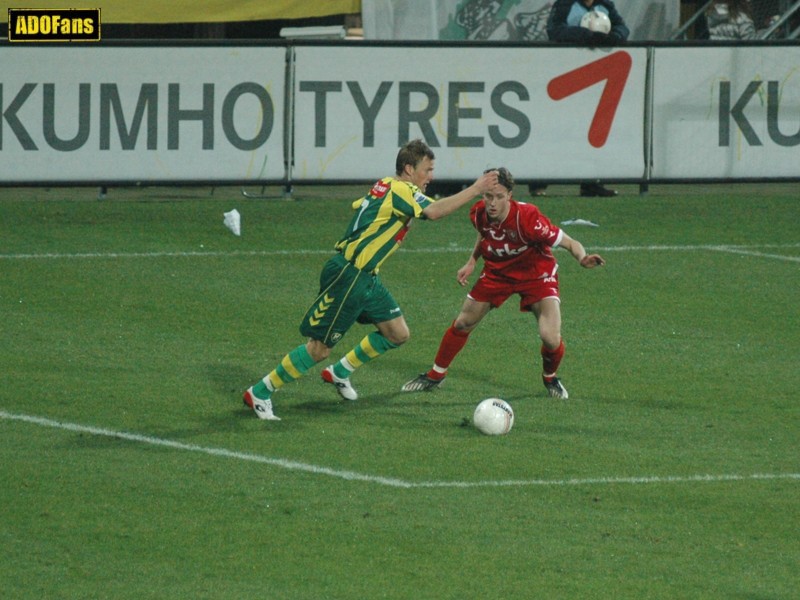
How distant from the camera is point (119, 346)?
11289 millimetres

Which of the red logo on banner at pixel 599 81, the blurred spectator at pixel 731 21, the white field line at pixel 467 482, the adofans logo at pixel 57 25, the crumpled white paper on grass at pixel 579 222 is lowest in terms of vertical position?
the white field line at pixel 467 482

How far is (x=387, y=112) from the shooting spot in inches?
717

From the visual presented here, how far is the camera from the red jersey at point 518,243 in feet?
32.3

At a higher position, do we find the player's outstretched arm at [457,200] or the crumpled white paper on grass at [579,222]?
the player's outstretched arm at [457,200]

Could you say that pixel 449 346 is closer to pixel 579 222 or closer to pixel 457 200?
pixel 457 200

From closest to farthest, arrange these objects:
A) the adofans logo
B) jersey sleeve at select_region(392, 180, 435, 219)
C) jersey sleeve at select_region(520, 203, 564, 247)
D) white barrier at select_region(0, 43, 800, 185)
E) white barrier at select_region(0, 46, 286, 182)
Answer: jersey sleeve at select_region(392, 180, 435, 219) < jersey sleeve at select_region(520, 203, 564, 247) < white barrier at select_region(0, 46, 286, 182) < white barrier at select_region(0, 43, 800, 185) < the adofans logo

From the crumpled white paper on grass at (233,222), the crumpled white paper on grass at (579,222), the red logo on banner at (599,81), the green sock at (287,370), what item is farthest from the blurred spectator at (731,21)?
the green sock at (287,370)

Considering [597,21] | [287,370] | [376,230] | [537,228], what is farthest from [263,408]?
[597,21]

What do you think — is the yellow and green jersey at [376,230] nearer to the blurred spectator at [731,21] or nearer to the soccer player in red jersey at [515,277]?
→ the soccer player in red jersey at [515,277]

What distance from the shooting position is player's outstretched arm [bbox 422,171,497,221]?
28.5 ft

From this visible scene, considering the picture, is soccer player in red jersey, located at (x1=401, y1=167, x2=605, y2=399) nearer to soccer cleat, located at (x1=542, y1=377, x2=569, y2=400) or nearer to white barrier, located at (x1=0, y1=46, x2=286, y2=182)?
soccer cleat, located at (x1=542, y1=377, x2=569, y2=400)

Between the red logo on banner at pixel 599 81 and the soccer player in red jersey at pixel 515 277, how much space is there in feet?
29.0

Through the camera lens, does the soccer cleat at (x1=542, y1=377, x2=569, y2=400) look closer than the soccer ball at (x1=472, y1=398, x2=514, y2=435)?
No

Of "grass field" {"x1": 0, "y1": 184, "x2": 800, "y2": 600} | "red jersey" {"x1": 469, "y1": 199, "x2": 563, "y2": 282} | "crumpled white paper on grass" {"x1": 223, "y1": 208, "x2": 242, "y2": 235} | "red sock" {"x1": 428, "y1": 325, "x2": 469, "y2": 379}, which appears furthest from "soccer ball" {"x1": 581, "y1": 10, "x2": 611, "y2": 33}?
"red sock" {"x1": 428, "y1": 325, "x2": 469, "y2": 379}
